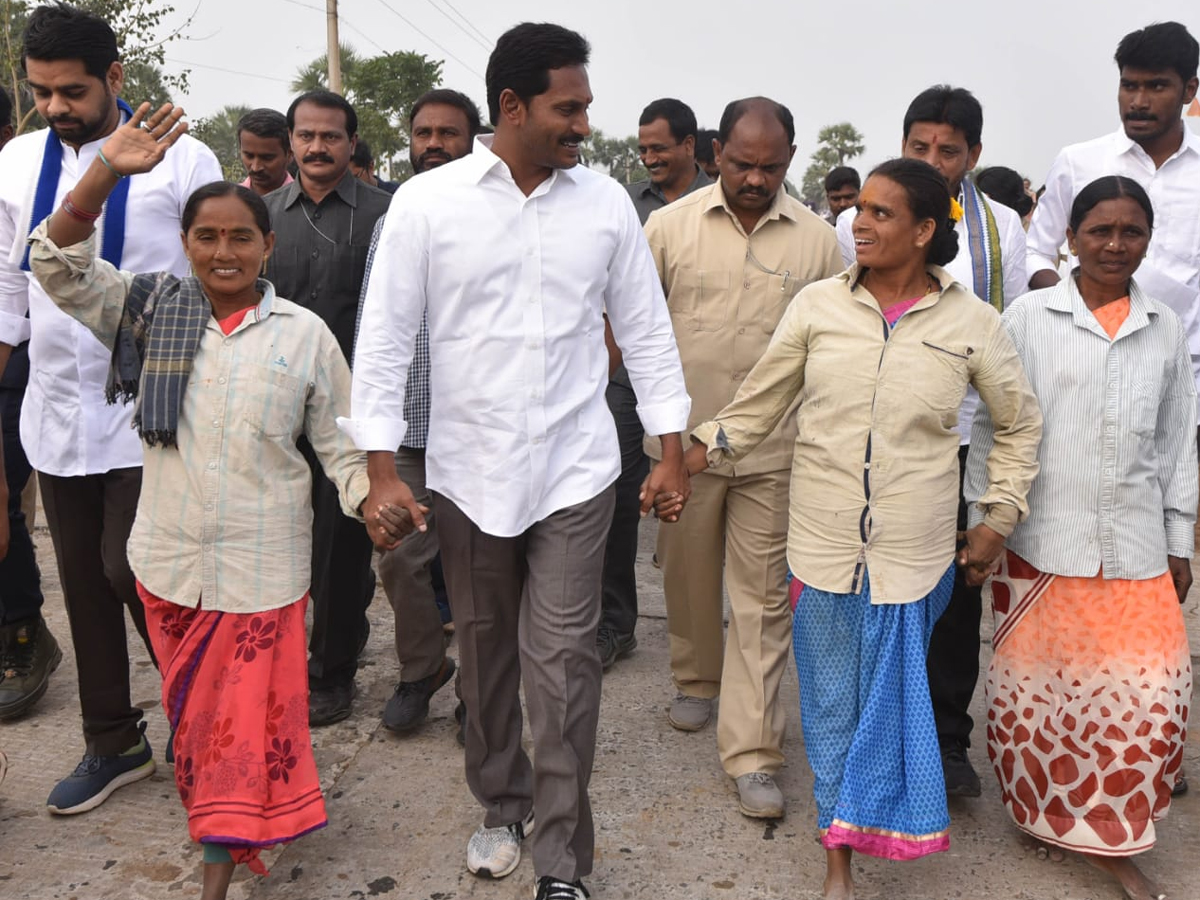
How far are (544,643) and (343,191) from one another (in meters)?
1.98

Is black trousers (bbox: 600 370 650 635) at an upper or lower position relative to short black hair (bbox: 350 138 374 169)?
lower

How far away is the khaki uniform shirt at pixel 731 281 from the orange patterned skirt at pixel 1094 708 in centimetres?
92

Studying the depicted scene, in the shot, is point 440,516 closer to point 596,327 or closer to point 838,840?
point 596,327

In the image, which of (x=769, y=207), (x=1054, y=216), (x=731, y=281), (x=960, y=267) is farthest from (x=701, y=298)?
(x=1054, y=216)

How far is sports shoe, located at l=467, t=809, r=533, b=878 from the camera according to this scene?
2961mm

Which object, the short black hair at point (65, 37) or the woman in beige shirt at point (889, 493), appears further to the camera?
the short black hair at point (65, 37)

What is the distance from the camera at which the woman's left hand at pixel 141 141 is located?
8.97ft

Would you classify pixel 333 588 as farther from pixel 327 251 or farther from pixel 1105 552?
pixel 1105 552

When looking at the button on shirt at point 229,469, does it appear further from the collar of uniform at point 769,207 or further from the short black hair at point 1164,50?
the short black hair at point 1164,50

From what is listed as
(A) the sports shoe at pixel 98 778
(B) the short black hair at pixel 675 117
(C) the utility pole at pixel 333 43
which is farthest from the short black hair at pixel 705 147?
(C) the utility pole at pixel 333 43

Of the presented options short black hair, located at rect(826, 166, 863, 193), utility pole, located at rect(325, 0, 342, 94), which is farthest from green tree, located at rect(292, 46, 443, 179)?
short black hair, located at rect(826, 166, 863, 193)

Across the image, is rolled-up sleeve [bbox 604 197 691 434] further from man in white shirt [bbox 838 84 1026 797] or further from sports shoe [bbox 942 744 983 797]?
sports shoe [bbox 942 744 983 797]

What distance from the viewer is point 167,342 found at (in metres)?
2.84

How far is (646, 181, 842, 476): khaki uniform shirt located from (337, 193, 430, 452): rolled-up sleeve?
3.67 feet
